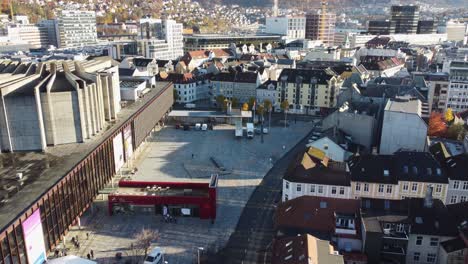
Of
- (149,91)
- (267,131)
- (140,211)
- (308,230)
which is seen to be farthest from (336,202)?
(149,91)

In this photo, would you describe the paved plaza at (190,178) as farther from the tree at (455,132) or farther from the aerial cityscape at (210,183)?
the tree at (455,132)

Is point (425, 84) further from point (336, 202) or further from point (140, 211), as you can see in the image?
point (140, 211)

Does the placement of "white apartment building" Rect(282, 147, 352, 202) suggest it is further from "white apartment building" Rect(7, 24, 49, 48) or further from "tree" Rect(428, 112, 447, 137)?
"white apartment building" Rect(7, 24, 49, 48)

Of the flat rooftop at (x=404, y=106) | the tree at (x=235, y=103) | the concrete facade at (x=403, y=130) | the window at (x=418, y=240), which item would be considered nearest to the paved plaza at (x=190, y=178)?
the tree at (x=235, y=103)

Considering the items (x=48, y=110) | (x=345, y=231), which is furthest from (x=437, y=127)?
(x=48, y=110)

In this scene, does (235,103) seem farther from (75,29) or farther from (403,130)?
(75,29)

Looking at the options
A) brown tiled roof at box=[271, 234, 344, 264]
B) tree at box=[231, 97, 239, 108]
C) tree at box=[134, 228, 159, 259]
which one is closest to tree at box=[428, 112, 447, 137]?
tree at box=[231, 97, 239, 108]
